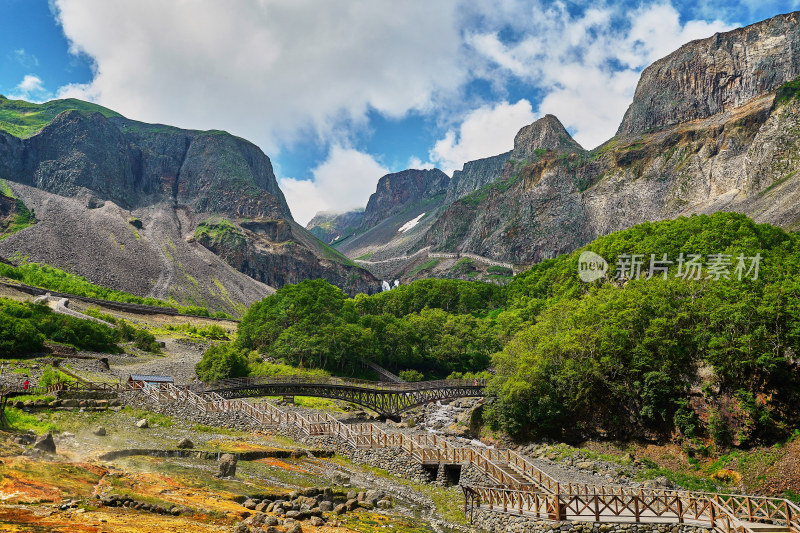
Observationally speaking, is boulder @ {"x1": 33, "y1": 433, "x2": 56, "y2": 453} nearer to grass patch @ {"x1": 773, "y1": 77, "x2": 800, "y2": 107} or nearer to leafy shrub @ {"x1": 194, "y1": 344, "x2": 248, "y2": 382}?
leafy shrub @ {"x1": 194, "y1": 344, "x2": 248, "y2": 382}

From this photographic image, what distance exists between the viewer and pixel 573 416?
161 feet

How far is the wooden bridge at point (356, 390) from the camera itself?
54469 millimetres

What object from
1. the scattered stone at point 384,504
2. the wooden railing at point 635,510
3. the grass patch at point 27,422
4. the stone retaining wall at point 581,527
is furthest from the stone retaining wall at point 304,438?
the stone retaining wall at point 581,527

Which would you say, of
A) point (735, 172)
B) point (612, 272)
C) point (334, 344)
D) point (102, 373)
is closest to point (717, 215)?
point (612, 272)

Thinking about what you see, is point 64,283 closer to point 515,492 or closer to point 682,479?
point 515,492

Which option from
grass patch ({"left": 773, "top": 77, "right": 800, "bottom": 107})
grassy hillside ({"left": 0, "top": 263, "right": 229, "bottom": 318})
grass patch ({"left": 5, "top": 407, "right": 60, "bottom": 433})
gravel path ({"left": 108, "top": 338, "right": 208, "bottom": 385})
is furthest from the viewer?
grass patch ({"left": 773, "top": 77, "right": 800, "bottom": 107})

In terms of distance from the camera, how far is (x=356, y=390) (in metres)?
61.8

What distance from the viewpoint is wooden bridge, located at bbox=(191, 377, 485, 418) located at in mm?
54469

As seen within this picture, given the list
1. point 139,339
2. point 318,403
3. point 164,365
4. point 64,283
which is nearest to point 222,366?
point 164,365

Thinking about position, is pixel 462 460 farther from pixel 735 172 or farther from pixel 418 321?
pixel 735 172

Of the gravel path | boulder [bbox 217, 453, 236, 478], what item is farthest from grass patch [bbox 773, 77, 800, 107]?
boulder [bbox 217, 453, 236, 478]

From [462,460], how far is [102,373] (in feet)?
140

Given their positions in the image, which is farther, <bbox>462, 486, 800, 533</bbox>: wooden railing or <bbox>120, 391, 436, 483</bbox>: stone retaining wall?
<bbox>120, 391, 436, 483</bbox>: stone retaining wall

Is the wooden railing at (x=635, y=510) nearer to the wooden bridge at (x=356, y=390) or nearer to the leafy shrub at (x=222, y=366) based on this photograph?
the wooden bridge at (x=356, y=390)
